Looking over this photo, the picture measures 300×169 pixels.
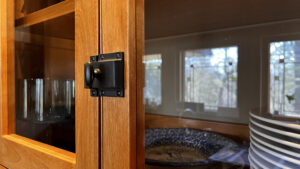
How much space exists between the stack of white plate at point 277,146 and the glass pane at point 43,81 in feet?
1.29

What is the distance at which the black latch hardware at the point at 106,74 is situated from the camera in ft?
→ 0.98

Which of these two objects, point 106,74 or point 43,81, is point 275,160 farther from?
point 43,81

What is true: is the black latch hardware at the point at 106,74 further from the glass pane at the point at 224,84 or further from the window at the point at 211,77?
the window at the point at 211,77

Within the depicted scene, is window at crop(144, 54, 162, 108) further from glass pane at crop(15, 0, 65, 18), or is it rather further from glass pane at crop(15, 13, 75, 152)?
glass pane at crop(15, 0, 65, 18)

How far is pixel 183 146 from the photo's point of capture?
1.95 ft

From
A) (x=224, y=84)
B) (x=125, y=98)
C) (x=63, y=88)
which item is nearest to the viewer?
(x=125, y=98)

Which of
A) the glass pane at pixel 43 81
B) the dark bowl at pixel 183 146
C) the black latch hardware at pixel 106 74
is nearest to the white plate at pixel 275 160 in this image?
the dark bowl at pixel 183 146

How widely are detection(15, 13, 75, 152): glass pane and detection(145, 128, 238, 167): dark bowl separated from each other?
0.72ft

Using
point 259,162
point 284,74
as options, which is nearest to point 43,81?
point 259,162

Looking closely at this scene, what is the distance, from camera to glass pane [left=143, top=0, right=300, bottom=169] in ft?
1.24

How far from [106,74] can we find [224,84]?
3.47ft

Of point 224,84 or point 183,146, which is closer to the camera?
point 183,146

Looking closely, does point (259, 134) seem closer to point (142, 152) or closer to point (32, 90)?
point (142, 152)

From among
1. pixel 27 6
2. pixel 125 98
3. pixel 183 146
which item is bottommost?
pixel 183 146
